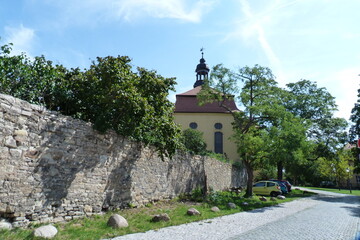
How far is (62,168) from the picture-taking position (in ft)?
24.7

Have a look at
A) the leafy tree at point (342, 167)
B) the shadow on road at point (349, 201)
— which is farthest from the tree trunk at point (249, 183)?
the leafy tree at point (342, 167)

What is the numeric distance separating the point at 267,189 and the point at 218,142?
1637 cm

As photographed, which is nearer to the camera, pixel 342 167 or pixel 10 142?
pixel 10 142

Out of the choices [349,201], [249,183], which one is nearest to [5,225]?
[249,183]

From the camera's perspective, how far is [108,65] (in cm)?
913

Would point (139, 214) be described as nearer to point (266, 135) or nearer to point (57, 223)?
point (57, 223)

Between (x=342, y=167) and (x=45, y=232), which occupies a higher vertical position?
(x=342, y=167)

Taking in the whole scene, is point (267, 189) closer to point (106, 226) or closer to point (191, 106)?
point (106, 226)

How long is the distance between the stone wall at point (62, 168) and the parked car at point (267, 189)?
37.7 feet

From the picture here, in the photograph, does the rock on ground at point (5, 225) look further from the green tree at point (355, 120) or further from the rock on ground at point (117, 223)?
the green tree at point (355, 120)

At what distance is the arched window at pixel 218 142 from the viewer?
36.5m

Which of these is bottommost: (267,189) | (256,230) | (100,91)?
(256,230)

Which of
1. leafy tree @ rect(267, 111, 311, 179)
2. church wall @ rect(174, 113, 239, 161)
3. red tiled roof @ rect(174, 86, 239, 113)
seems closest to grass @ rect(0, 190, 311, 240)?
leafy tree @ rect(267, 111, 311, 179)

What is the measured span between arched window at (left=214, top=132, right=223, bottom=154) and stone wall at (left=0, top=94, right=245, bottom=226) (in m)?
25.3
